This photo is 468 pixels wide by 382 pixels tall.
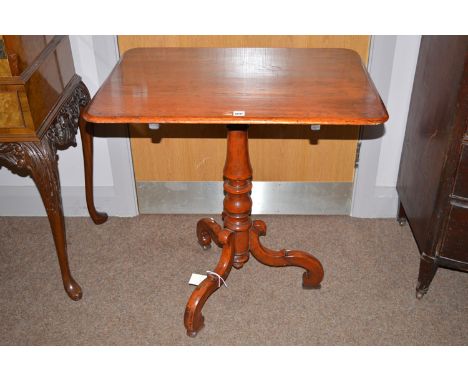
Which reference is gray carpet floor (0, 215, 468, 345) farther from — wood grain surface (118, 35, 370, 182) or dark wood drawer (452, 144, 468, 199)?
dark wood drawer (452, 144, 468, 199)

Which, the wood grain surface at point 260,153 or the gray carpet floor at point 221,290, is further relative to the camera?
the wood grain surface at point 260,153

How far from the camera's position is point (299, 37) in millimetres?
2256

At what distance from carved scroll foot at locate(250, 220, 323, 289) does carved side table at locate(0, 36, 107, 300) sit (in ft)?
2.53

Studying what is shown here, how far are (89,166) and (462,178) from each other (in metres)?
1.61

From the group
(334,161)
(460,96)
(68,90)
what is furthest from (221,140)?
(460,96)

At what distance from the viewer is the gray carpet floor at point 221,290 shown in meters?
2.03

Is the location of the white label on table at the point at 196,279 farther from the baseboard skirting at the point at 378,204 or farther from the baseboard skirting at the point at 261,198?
the baseboard skirting at the point at 378,204

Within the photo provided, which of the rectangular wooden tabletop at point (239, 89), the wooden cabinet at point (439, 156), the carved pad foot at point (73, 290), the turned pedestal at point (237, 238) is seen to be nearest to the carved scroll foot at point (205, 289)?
the turned pedestal at point (237, 238)

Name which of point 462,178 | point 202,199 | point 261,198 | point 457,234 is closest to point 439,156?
point 462,178

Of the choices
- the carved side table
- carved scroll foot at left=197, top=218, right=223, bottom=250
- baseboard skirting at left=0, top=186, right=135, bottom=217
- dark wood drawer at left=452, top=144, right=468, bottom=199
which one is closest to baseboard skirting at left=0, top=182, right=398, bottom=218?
baseboard skirting at left=0, top=186, right=135, bottom=217

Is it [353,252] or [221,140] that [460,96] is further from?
[221,140]

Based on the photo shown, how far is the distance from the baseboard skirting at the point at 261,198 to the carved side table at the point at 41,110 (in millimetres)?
632

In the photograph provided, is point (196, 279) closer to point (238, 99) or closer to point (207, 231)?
point (207, 231)

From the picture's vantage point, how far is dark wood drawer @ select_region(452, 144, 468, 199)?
1.83 meters
